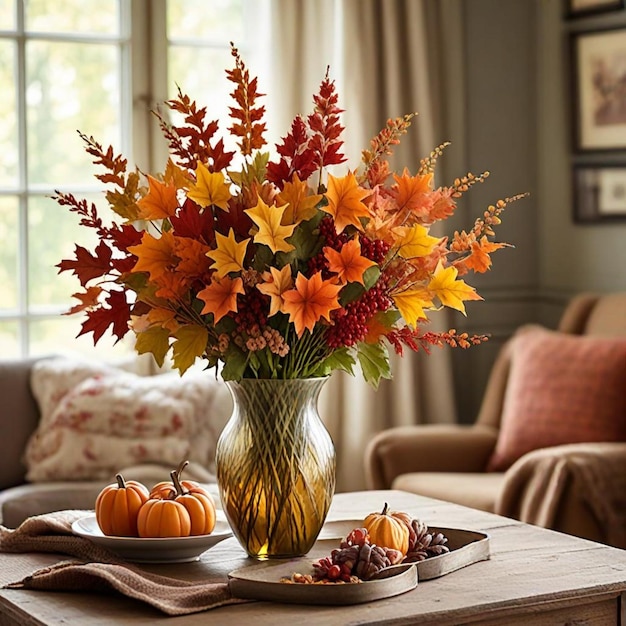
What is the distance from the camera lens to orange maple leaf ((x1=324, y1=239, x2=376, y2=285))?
1937 mm

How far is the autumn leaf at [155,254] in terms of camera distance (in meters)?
1.94

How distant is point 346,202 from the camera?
6.43ft

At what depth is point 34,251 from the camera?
4.31 metres

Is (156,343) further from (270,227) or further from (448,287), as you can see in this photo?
(448,287)

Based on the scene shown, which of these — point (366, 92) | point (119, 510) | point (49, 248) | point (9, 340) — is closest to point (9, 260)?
point (49, 248)

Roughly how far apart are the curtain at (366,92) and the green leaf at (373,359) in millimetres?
2356

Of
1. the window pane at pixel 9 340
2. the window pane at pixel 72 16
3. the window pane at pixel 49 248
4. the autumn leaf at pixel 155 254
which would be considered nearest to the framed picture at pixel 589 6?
the window pane at pixel 72 16

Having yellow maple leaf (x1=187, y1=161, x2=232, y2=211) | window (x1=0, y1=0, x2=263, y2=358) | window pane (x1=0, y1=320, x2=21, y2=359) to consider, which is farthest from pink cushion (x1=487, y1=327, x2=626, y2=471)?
yellow maple leaf (x1=187, y1=161, x2=232, y2=211)

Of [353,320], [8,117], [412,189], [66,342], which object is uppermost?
[8,117]

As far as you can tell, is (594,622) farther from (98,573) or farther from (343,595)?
(98,573)

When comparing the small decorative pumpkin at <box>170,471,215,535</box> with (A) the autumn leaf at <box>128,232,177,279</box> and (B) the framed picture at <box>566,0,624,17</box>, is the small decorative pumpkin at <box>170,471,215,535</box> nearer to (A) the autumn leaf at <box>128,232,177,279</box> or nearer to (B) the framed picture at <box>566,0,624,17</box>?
(A) the autumn leaf at <box>128,232,177,279</box>

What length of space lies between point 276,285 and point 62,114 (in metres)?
2.64

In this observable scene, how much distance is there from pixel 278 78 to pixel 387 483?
153 cm

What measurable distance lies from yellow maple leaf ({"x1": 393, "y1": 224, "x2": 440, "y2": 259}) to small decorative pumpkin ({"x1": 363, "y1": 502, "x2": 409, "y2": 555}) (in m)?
0.46
